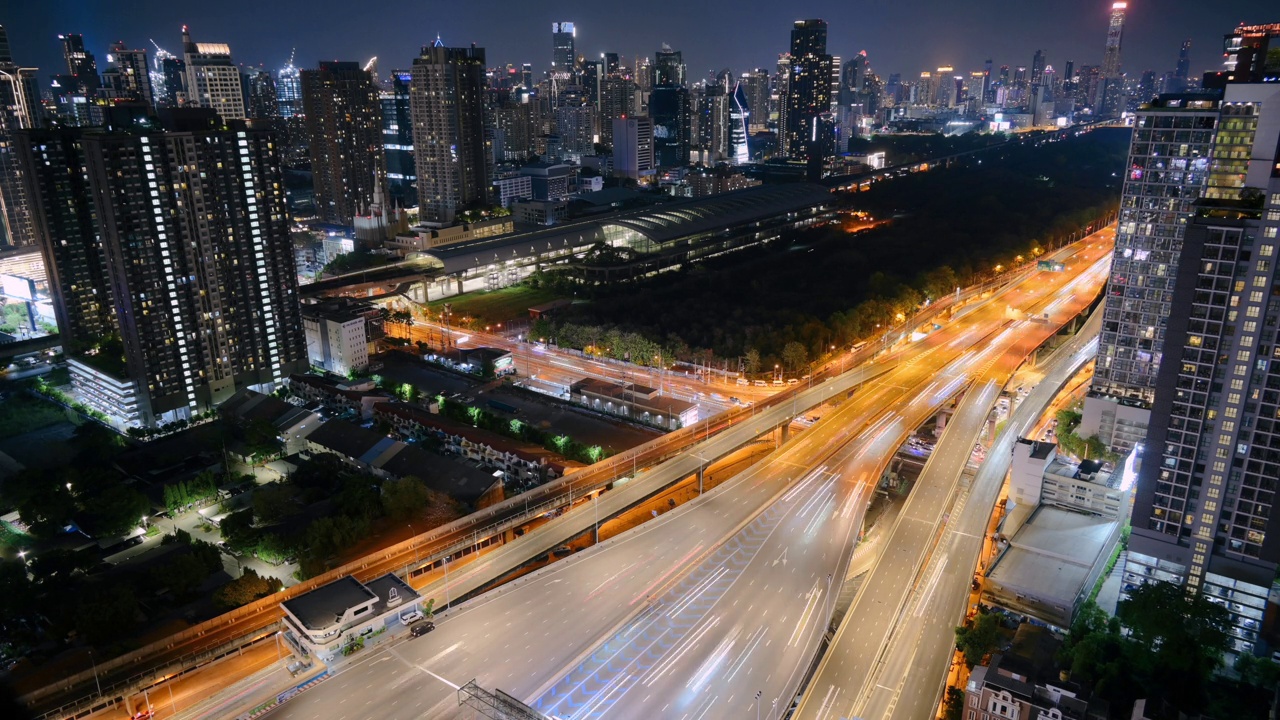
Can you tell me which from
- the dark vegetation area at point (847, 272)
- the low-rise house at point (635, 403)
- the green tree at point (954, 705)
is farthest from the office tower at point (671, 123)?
the green tree at point (954, 705)

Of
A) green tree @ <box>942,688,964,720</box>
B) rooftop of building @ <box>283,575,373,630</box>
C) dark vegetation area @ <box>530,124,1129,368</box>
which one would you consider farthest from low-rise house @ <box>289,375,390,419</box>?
green tree @ <box>942,688,964,720</box>

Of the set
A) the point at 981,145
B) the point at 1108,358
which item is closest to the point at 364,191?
the point at 1108,358

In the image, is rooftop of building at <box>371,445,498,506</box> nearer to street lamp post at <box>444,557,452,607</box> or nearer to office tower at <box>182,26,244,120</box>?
street lamp post at <box>444,557,452,607</box>

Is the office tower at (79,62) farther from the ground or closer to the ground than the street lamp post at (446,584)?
farther from the ground

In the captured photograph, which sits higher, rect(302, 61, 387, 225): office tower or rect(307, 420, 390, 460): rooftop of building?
rect(302, 61, 387, 225): office tower

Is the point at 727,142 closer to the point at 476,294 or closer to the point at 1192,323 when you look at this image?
the point at 476,294

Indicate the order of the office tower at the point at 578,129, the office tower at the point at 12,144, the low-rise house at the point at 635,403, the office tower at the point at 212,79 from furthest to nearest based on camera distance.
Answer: the office tower at the point at 578,129
the office tower at the point at 212,79
the office tower at the point at 12,144
the low-rise house at the point at 635,403

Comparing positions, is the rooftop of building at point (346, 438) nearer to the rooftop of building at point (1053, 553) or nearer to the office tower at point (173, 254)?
the office tower at point (173, 254)
